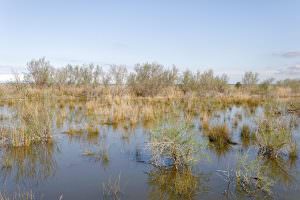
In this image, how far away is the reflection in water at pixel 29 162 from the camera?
5.78 meters

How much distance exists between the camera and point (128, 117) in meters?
13.5

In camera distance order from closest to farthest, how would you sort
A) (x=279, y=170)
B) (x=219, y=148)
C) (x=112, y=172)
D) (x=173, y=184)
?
(x=173, y=184) < (x=112, y=172) < (x=279, y=170) < (x=219, y=148)

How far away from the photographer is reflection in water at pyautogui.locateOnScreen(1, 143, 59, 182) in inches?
228

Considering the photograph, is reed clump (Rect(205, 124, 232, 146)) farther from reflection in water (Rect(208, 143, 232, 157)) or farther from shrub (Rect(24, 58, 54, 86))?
shrub (Rect(24, 58, 54, 86))

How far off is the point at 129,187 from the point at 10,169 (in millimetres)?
2661

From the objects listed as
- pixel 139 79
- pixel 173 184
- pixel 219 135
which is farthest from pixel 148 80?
pixel 173 184

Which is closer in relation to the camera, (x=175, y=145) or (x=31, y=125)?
(x=175, y=145)

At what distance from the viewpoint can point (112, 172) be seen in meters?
6.05

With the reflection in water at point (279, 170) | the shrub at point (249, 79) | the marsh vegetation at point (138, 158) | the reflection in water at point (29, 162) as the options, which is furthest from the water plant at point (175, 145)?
the shrub at point (249, 79)

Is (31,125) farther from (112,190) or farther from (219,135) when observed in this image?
(219,135)

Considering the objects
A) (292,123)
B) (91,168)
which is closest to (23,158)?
(91,168)

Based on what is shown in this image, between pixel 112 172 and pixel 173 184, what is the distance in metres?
1.37

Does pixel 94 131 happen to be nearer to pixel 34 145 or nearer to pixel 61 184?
pixel 34 145

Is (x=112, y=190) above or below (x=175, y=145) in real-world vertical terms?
below
